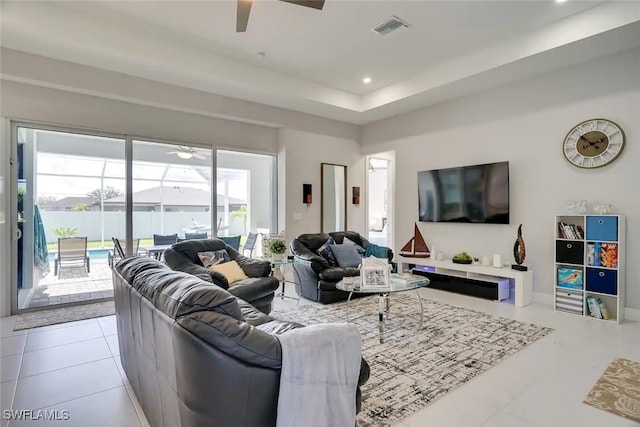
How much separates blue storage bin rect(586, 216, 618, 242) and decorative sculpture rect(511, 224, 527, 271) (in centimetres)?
78

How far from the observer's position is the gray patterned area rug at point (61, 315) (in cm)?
390

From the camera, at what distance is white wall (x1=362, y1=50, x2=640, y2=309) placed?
400 centimetres

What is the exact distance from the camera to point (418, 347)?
10.4 feet

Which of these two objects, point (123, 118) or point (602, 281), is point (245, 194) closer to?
point (123, 118)

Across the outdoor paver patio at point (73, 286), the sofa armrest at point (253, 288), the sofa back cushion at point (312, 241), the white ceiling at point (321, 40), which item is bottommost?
Answer: the outdoor paver patio at point (73, 286)

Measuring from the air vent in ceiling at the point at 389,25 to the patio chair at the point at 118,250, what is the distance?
169 inches

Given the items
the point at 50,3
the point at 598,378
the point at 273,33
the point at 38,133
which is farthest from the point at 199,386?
the point at 38,133

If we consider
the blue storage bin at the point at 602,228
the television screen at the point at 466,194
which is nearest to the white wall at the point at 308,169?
the television screen at the point at 466,194

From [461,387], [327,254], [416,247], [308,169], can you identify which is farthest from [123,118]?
[461,387]

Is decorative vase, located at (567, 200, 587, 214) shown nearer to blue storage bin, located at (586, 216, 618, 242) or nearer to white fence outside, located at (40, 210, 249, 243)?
blue storage bin, located at (586, 216, 618, 242)

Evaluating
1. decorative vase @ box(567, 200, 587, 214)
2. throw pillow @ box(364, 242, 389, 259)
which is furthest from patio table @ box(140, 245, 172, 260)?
decorative vase @ box(567, 200, 587, 214)

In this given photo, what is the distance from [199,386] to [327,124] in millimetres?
6009

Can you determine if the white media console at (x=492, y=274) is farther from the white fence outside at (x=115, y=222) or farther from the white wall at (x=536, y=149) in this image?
the white fence outside at (x=115, y=222)

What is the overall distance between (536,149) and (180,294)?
5009 mm
